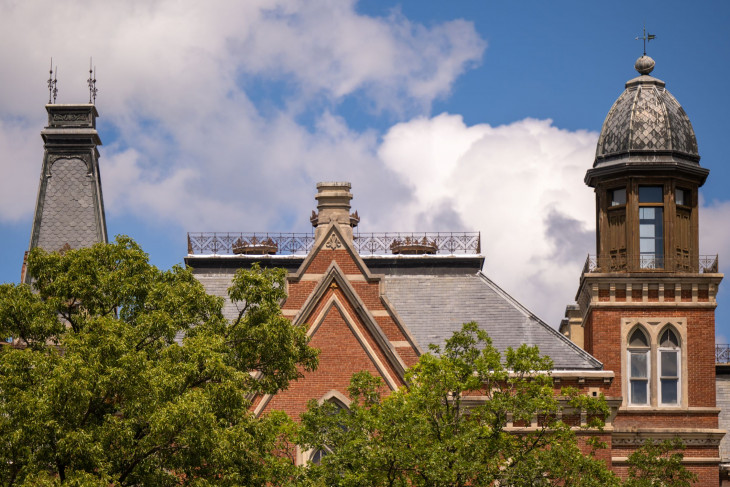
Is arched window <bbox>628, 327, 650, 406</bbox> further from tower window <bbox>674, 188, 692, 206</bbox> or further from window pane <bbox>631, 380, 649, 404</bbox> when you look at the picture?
tower window <bbox>674, 188, 692, 206</bbox>

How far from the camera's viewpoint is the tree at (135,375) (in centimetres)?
3566

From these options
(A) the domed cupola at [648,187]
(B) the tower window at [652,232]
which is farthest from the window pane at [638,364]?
(B) the tower window at [652,232]

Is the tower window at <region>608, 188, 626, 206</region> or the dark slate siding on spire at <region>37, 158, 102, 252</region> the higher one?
the tower window at <region>608, 188, 626, 206</region>

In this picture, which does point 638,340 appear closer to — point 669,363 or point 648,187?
point 669,363

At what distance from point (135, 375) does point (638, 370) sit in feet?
81.8

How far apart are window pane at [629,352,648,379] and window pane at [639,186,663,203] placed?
206 inches

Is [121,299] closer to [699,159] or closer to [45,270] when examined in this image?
[45,270]

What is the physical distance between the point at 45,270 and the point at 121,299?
1.88 metres

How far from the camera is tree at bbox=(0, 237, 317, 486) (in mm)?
35656

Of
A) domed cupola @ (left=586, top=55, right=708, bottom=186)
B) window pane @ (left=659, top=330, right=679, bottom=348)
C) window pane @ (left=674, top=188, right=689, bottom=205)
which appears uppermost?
domed cupola @ (left=586, top=55, right=708, bottom=186)

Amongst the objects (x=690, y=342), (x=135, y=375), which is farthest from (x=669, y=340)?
(x=135, y=375)

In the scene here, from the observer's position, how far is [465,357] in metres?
41.2

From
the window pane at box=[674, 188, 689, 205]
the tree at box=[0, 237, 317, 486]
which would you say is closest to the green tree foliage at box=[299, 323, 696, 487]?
the tree at box=[0, 237, 317, 486]

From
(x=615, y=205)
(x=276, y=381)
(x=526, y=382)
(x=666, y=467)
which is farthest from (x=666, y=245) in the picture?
(x=276, y=381)
